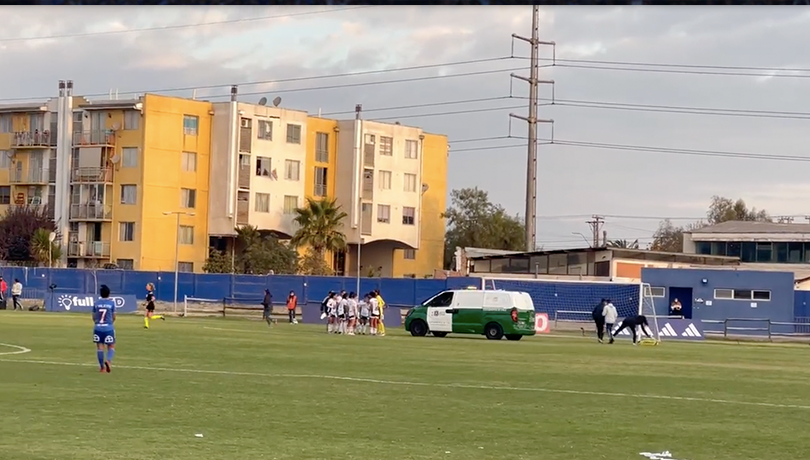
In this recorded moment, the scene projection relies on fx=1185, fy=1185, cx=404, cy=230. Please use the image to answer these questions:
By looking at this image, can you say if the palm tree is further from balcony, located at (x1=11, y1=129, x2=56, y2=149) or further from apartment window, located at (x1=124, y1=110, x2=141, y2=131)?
balcony, located at (x1=11, y1=129, x2=56, y2=149)

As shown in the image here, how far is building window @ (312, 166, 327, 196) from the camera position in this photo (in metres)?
98.1

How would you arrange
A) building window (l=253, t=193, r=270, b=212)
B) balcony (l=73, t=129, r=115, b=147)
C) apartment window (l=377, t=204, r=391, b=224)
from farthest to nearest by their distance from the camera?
1. apartment window (l=377, t=204, r=391, b=224)
2. building window (l=253, t=193, r=270, b=212)
3. balcony (l=73, t=129, r=115, b=147)

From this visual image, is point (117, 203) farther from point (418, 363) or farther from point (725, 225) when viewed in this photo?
point (418, 363)

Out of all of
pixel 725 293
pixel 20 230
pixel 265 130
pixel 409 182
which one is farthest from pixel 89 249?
pixel 725 293

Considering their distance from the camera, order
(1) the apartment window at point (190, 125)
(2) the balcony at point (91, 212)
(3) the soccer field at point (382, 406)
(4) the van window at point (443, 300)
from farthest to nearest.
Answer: (1) the apartment window at point (190, 125) → (2) the balcony at point (91, 212) → (4) the van window at point (443, 300) → (3) the soccer field at point (382, 406)

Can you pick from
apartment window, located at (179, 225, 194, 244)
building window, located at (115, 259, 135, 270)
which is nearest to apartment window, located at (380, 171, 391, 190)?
apartment window, located at (179, 225, 194, 244)

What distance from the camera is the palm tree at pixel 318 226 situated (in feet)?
302

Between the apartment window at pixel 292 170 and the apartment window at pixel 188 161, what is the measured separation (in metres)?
7.55

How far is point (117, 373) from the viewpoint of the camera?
73.3ft

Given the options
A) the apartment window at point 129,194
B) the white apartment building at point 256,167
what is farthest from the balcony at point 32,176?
the white apartment building at point 256,167

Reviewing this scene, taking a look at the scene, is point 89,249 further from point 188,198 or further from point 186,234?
point 188,198

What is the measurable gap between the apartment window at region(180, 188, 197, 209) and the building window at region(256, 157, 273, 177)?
5.37 m

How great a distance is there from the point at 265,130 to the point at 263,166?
2877 mm

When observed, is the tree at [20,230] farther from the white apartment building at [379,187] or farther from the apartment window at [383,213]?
the apartment window at [383,213]
